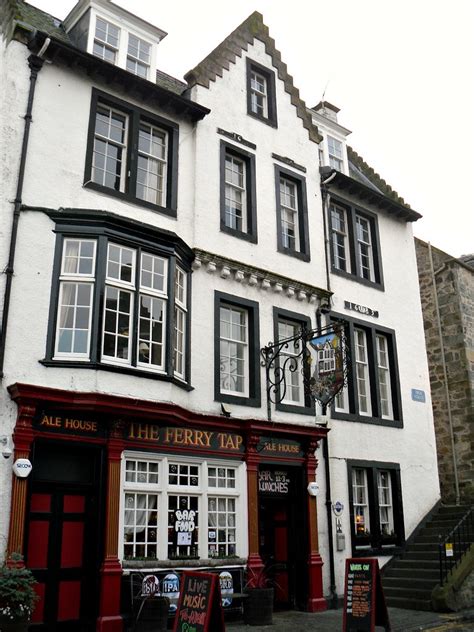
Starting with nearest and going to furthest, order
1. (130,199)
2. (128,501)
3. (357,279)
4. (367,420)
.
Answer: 1. (128,501)
2. (130,199)
3. (367,420)
4. (357,279)

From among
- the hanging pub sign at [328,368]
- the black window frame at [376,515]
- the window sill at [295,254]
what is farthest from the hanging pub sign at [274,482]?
the window sill at [295,254]

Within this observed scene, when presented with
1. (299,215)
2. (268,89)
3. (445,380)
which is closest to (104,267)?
(299,215)

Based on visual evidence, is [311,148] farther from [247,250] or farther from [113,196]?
[113,196]

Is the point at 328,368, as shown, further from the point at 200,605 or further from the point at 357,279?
the point at 200,605

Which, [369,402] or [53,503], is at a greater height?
[369,402]

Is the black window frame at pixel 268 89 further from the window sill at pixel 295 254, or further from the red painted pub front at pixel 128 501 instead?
the red painted pub front at pixel 128 501

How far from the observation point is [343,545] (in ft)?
48.8

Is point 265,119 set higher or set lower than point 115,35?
lower

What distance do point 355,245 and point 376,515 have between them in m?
7.43

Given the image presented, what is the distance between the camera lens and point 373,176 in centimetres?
2202

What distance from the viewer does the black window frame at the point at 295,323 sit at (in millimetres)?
14845

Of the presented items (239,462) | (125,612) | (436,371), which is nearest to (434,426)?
(436,371)

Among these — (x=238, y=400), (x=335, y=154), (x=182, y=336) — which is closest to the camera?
(x=182, y=336)

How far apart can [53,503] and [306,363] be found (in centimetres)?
644
